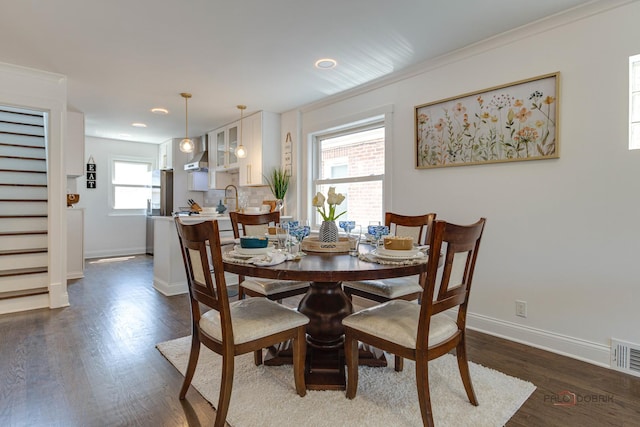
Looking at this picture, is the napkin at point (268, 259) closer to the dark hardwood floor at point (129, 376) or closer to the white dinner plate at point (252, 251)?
Result: the white dinner plate at point (252, 251)

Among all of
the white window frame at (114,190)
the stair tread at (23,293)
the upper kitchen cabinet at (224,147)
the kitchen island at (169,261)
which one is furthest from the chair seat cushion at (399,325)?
the white window frame at (114,190)

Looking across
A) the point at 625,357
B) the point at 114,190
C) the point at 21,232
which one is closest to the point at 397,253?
the point at 625,357

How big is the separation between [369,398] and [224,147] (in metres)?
A: 4.84

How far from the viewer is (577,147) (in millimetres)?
2361

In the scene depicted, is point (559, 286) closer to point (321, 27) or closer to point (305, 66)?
point (321, 27)

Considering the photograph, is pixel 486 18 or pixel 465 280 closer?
pixel 465 280

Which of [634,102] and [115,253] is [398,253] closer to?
[634,102]

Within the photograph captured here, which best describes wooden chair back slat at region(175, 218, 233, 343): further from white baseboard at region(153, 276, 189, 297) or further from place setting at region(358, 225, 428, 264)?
white baseboard at region(153, 276, 189, 297)

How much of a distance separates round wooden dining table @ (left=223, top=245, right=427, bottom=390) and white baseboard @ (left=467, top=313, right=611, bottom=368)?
46.9 inches

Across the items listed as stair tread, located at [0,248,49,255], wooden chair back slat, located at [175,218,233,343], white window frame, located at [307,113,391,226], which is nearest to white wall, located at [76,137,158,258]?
stair tread, located at [0,248,49,255]

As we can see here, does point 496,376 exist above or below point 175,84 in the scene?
below

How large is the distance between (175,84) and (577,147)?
3.80m

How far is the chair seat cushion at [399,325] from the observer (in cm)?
157

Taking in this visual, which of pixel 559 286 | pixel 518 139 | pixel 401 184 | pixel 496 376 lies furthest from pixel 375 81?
pixel 496 376
